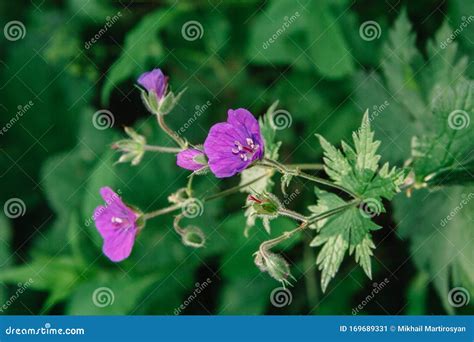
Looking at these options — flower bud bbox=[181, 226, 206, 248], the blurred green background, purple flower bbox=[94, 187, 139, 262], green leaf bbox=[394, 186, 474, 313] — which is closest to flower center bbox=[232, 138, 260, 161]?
flower bud bbox=[181, 226, 206, 248]

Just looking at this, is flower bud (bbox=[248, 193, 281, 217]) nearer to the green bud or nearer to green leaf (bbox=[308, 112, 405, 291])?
the green bud

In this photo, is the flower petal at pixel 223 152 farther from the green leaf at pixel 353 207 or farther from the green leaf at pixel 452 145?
the green leaf at pixel 452 145

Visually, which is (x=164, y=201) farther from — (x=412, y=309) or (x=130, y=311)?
(x=412, y=309)

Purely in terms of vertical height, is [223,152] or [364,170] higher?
[364,170]

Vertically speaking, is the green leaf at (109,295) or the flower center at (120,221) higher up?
the flower center at (120,221)

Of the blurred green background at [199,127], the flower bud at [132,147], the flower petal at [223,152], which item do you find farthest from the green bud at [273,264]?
the blurred green background at [199,127]

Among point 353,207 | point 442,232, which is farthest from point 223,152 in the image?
point 442,232

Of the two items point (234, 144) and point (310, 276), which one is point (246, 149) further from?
point (310, 276)
